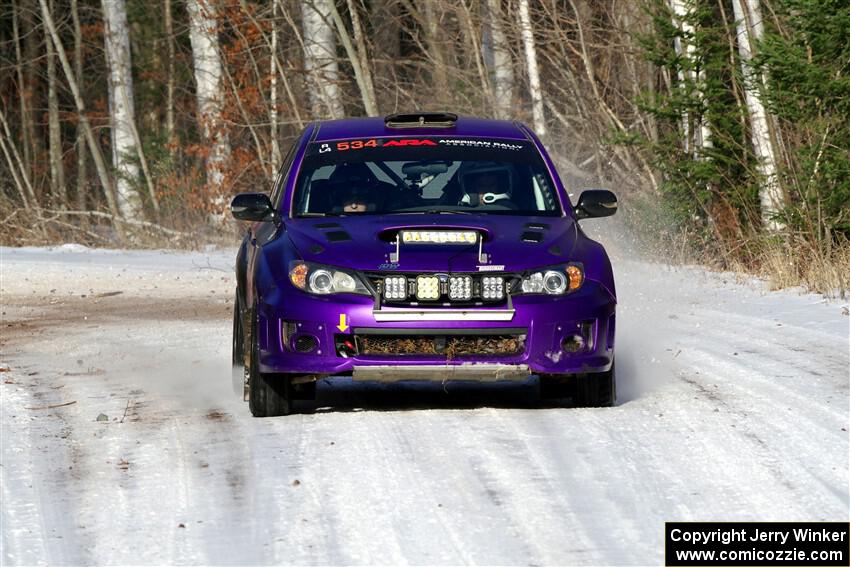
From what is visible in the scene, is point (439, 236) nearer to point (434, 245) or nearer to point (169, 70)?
point (434, 245)

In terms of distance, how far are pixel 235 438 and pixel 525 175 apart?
263 centimetres

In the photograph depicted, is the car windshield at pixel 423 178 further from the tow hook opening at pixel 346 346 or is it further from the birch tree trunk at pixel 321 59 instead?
the birch tree trunk at pixel 321 59

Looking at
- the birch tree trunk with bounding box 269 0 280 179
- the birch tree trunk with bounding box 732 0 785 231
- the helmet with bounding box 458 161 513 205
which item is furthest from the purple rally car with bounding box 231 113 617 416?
the birch tree trunk with bounding box 269 0 280 179

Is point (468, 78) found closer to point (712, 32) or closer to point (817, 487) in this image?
point (712, 32)

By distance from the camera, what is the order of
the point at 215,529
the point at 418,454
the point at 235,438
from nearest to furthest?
the point at 215,529
the point at 418,454
the point at 235,438

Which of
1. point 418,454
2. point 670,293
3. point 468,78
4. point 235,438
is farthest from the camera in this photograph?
point 468,78

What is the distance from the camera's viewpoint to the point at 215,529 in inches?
252

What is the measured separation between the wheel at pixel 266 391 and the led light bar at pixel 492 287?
1194mm

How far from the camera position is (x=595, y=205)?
9.67m

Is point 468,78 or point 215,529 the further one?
point 468,78

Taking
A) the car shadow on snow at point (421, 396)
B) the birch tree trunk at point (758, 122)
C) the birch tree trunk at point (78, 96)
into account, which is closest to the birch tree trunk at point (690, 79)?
the birch tree trunk at point (758, 122)

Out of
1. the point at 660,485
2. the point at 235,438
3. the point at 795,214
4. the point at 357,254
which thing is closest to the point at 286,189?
the point at 357,254

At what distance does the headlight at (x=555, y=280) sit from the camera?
8.53 m

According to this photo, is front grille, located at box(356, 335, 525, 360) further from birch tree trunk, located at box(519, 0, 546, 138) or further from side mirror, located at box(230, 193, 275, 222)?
birch tree trunk, located at box(519, 0, 546, 138)
